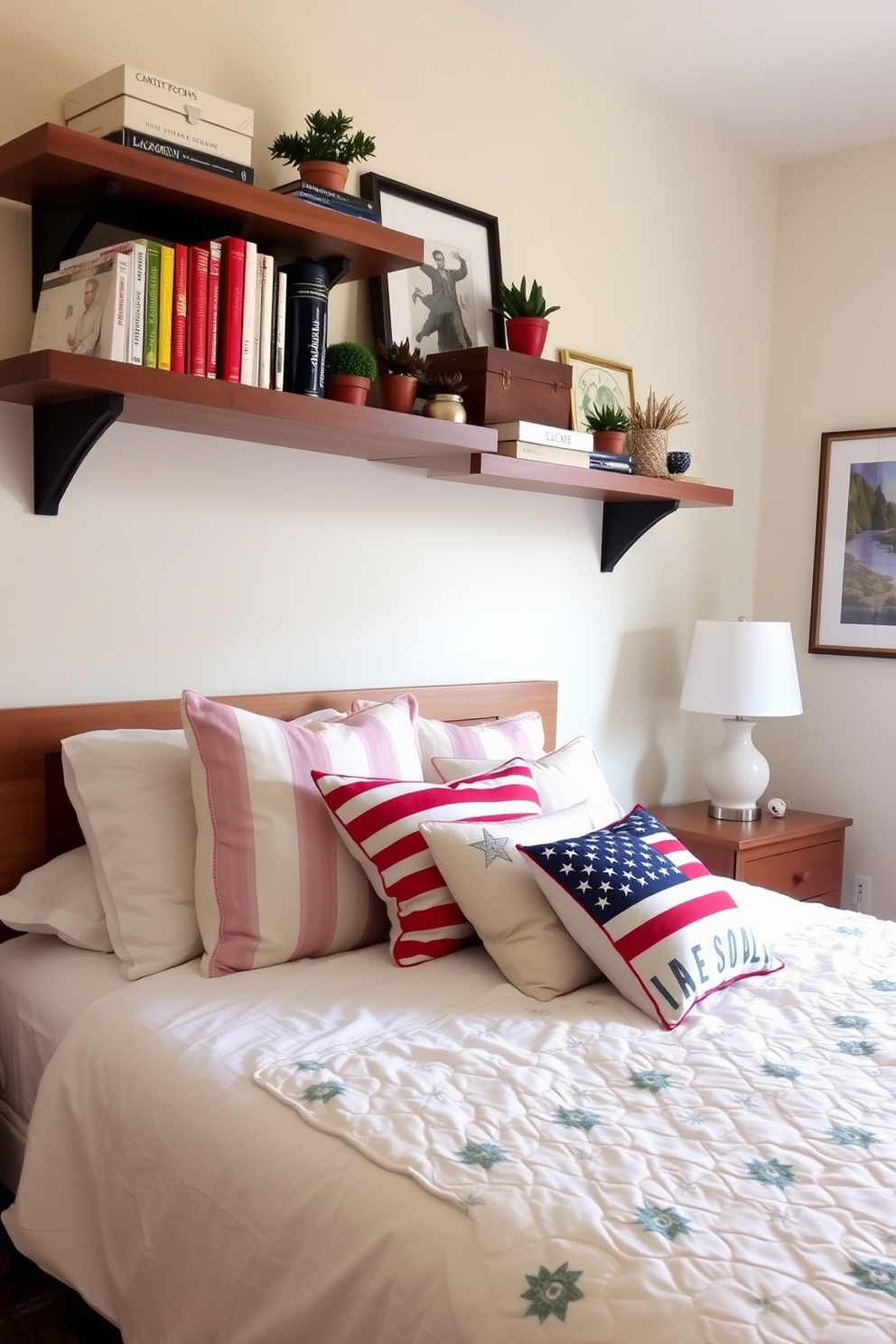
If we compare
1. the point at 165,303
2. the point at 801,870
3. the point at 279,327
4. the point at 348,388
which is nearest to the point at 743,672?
the point at 801,870

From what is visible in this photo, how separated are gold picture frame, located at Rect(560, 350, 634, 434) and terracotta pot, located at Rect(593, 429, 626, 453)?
0.18 m

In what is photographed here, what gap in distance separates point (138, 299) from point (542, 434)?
95cm

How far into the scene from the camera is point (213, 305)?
1843 mm

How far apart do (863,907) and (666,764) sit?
0.71m

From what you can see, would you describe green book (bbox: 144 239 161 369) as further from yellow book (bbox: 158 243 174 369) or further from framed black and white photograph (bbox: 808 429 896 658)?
framed black and white photograph (bbox: 808 429 896 658)

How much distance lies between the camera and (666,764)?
3.36m

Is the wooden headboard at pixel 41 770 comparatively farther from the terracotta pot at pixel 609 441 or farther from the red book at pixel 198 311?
the terracotta pot at pixel 609 441

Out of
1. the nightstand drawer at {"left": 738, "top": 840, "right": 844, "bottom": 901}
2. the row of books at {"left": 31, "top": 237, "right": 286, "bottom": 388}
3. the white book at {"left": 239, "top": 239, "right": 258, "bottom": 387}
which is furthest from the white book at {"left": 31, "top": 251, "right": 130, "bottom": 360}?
the nightstand drawer at {"left": 738, "top": 840, "right": 844, "bottom": 901}

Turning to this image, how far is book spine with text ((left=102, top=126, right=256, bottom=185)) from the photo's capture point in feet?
5.77

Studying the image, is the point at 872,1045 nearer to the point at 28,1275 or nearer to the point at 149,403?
the point at 28,1275

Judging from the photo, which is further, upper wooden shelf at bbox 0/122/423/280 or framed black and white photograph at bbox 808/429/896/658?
framed black and white photograph at bbox 808/429/896/658

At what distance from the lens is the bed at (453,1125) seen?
3.54ft

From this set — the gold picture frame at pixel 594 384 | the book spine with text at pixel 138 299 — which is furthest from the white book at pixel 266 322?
the gold picture frame at pixel 594 384

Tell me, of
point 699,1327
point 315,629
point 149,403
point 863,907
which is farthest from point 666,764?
point 699,1327
